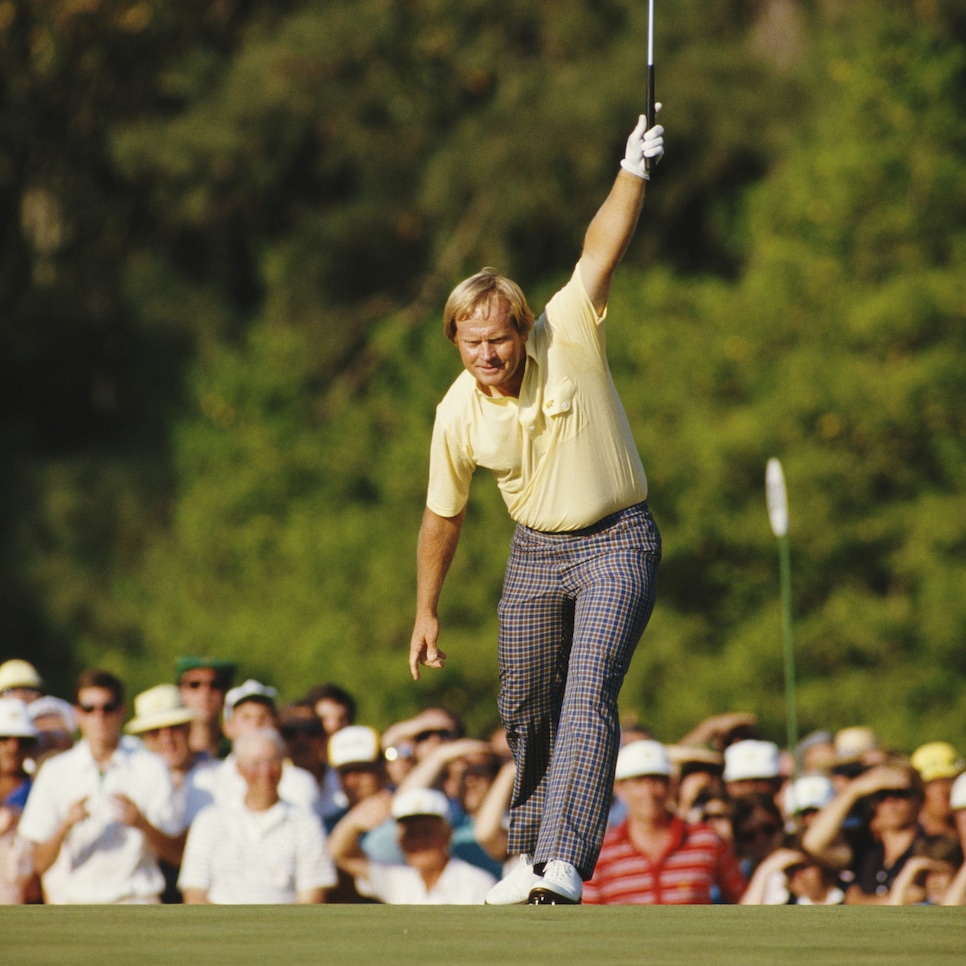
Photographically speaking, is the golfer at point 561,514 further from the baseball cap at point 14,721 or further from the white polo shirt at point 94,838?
the baseball cap at point 14,721

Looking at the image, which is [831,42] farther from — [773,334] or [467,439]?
[467,439]

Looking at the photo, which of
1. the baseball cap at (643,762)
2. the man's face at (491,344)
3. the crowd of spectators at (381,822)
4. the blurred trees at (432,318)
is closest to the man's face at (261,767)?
the crowd of spectators at (381,822)

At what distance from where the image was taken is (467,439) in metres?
5.53

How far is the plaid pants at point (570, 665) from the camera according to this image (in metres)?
5.17

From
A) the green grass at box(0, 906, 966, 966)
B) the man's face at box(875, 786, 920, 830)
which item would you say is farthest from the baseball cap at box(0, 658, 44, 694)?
the green grass at box(0, 906, 966, 966)

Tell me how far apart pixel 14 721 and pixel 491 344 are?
12.4 ft

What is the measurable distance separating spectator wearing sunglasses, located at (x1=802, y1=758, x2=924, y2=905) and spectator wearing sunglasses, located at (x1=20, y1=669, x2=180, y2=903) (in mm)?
2569

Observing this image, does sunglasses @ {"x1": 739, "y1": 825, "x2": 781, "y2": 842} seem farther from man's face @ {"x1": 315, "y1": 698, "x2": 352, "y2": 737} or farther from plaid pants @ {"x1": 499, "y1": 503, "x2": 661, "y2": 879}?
plaid pants @ {"x1": 499, "y1": 503, "x2": 661, "y2": 879}

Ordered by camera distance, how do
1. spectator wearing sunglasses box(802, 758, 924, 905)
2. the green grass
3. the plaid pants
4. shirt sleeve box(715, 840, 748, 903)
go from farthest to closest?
spectator wearing sunglasses box(802, 758, 924, 905)
shirt sleeve box(715, 840, 748, 903)
the plaid pants
the green grass

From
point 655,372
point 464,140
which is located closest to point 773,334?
point 655,372

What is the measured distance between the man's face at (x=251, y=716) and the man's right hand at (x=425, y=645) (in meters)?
2.93

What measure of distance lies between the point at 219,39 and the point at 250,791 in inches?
827

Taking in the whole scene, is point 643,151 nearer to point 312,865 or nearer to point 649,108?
point 649,108

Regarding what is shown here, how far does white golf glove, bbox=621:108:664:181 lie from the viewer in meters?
5.27
